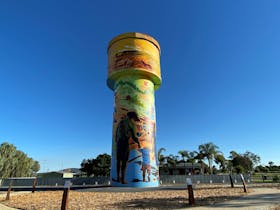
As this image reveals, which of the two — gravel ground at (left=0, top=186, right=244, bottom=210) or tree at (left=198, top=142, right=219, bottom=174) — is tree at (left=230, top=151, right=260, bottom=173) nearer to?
tree at (left=198, top=142, right=219, bottom=174)

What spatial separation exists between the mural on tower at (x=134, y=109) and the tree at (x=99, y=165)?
106 feet

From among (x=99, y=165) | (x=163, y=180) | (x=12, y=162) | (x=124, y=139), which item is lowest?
(x=163, y=180)

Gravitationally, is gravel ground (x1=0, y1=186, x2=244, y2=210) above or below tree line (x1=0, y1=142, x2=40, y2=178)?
below

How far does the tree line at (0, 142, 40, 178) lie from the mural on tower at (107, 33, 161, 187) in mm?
39128

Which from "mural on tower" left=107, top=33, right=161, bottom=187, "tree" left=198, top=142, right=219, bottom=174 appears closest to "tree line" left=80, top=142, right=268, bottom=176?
"tree" left=198, top=142, right=219, bottom=174

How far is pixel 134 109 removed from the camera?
990 inches

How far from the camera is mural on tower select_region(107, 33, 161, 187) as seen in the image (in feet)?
77.5

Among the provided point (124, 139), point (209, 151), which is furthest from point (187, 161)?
point (124, 139)

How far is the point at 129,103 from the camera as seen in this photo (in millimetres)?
25516

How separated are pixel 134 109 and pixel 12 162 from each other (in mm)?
43292

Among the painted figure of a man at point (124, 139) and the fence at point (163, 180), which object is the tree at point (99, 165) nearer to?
the fence at point (163, 180)

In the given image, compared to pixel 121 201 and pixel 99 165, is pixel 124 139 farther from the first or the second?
pixel 99 165

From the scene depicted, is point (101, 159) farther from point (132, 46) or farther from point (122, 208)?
point (122, 208)

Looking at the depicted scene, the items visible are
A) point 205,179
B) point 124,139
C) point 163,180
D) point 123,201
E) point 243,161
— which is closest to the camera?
point 123,201
